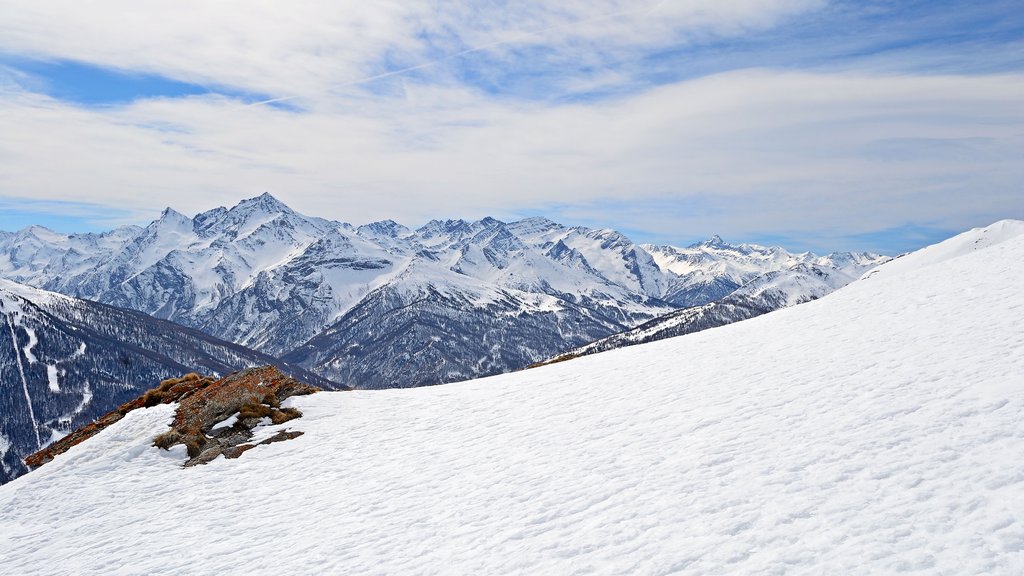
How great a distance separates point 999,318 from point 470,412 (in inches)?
785

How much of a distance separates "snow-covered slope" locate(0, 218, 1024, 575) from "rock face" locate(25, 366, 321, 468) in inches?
36.0

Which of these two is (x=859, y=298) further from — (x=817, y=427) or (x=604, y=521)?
Answer: (x=604, y=521)

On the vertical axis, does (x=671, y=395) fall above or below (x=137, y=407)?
below

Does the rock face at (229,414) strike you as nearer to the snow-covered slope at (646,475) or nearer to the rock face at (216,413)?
the rock face at (216,413)

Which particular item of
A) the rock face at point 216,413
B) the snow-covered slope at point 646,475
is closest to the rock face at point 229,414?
the rock face at point 216,413

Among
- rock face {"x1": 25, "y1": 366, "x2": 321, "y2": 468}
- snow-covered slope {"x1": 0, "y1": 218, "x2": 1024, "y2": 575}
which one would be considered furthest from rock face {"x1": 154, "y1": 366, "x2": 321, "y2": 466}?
snow-covered slope {"x1": 0, "y1": 218, "x2": 1024, "y2": 575}

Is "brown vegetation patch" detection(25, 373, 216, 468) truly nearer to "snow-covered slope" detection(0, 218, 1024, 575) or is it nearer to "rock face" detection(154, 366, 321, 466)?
"rock face" detection(154, 366, 321, 466)

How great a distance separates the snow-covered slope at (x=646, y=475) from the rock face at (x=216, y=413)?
91 centimetres

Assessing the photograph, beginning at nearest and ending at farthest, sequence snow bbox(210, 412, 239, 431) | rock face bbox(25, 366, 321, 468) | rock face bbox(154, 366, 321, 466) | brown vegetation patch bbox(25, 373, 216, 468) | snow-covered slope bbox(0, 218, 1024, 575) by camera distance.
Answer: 1. snow-covered slope bbox(0, 218, 1024, 575)
2. rock face bbox(154, 366, 321, 466)
3. rock face bbox(25, 366, 321, 468)
4. snow bbox(210, 412, 239, 431)
5. brown vegetation patch bbox(25, 373, 216, 468)

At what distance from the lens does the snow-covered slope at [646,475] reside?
397 inches

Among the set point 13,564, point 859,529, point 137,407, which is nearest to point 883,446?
point 859,529

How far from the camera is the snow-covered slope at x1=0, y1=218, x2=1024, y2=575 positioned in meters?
10.1

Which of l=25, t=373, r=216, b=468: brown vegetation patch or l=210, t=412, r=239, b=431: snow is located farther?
l=25, t=373, r=216, b=468: brown vegetation patch

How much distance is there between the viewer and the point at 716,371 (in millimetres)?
21828
